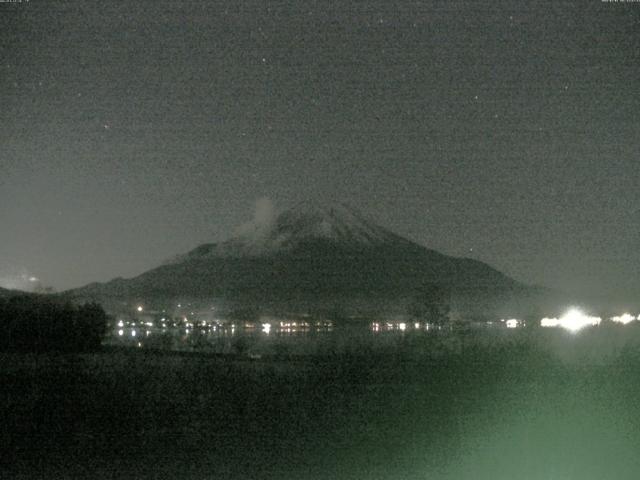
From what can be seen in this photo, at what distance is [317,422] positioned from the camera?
548 inches

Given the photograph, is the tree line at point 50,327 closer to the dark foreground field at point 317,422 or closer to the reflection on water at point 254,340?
the reflection on water at point 254,340

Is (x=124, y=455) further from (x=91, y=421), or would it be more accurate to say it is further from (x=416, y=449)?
(x=416, y=449)

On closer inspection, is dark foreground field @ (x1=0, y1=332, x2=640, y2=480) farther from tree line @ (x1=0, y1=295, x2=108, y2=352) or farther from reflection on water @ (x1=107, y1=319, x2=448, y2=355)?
tree line @ (x1=0, y1=295, x2=108, y2=352)

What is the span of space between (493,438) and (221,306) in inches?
5096

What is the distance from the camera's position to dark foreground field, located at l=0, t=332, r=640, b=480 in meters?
11.2

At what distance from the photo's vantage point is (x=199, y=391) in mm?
15836

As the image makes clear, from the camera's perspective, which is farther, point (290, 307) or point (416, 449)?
point (290, 307)

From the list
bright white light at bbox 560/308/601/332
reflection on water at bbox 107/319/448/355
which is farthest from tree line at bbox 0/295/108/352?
bright white light at bbox 560/308/601/332

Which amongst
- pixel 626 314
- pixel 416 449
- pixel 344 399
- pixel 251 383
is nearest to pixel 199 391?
pixel 251 383

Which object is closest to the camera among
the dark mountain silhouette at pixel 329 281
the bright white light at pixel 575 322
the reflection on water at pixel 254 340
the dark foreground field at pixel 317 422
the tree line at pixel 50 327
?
the dark foreground field at pixel 317 422

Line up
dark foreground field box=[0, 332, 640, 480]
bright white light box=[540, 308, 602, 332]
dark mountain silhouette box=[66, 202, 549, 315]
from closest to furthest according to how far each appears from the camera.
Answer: dark foreground field box=[0, 332, 640, 480] < bright white light box=[540, 308, 602, 332] < dark mountain silhouette box=[66, 202, 549, 315]

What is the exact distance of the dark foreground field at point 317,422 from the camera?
11.2 metres

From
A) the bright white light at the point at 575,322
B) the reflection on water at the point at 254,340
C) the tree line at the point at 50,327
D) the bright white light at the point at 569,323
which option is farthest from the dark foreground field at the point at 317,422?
the bright white light at the point at 575,322

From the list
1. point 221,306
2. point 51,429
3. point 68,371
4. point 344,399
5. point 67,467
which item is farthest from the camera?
point 221,306
